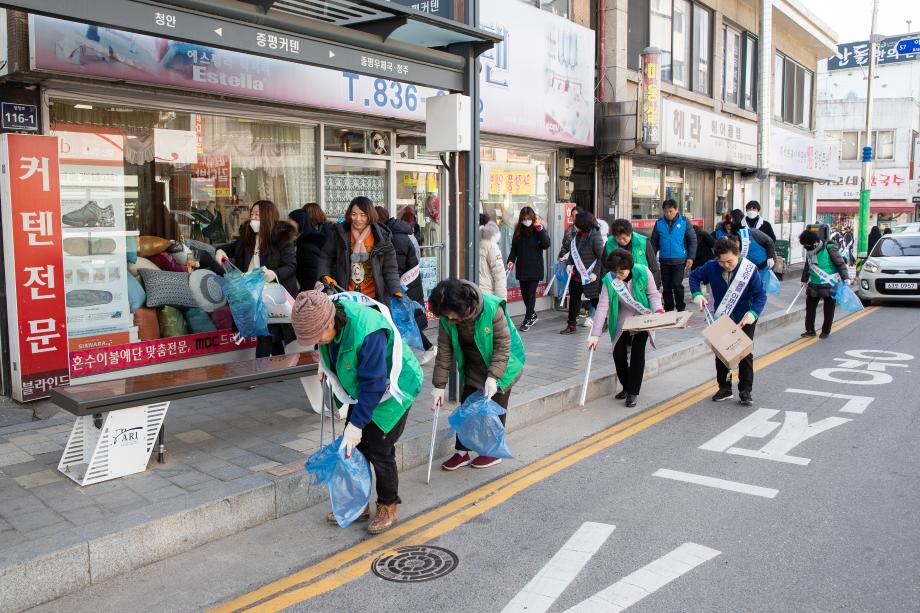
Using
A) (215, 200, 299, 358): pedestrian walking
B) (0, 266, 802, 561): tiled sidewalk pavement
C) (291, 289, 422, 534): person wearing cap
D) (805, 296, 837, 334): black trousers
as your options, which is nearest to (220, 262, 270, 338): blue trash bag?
(215, 200, 299, 358): pedestrian walking

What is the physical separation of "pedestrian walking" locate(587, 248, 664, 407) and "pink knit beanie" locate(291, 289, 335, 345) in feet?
12.6

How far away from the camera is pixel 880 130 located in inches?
1827

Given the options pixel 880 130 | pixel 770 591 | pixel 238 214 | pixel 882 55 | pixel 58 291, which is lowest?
pixel 770 591

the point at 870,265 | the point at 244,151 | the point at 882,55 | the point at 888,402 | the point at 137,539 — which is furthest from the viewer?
the point at 882,55

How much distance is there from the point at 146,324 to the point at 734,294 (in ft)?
18.9

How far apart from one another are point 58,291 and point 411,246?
321 cm

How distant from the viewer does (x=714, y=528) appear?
472 centimetres

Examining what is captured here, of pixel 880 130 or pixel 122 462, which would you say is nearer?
pixel 122 462

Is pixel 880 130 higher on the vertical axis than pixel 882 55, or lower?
lower

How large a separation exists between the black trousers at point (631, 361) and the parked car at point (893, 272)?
10483 mm

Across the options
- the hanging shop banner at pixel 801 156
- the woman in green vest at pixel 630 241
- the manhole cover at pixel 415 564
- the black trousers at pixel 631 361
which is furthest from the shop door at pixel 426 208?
the hanging shop banner at pixel 801 156

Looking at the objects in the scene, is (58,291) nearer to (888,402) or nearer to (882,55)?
(888,402)

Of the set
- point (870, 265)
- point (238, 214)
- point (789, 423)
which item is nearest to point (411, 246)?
point (238, 214)

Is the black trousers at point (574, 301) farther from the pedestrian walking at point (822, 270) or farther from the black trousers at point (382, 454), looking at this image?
the black trousers at point (382, 454)
